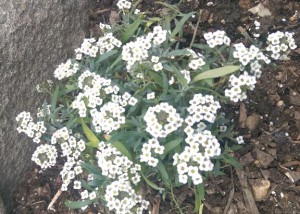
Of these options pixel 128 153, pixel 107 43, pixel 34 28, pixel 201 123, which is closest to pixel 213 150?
pixel 201 123

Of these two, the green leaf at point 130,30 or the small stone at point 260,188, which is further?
the green leaf at point 130,30

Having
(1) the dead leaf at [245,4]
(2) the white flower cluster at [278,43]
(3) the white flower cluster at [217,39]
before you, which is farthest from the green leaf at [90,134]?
(1) the dead leaf at [245,4]

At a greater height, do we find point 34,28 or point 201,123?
point 34,28

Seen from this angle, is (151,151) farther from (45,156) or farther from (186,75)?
(45,156)

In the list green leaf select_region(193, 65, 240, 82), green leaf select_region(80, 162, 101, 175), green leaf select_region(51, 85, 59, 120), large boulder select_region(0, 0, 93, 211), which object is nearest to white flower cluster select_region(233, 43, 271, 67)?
green leaf select_region(193, 65, 240, 82)

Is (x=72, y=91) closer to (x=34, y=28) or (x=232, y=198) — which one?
(x=34, y=28)

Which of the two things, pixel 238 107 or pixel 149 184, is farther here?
pixel 238 107

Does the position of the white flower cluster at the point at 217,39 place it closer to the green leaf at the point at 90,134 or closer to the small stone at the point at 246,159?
the small stone at the point at 246,159

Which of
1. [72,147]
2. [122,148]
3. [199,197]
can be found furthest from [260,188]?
[72,147]
